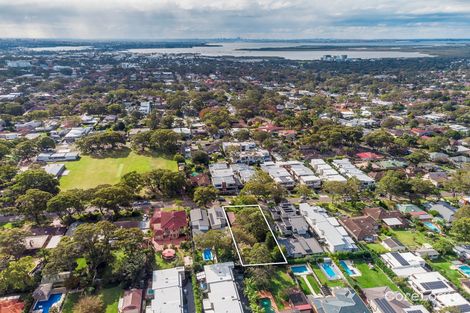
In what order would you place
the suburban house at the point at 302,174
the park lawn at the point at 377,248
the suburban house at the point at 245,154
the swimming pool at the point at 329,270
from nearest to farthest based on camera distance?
1. the swimming pool at the point at 329,270
2. the park lawn at the point at 377,248
3. the suburban house at the point at 302,174
4. the suburban house at the point at 245,154

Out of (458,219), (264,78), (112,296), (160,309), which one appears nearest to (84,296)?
(112,296)

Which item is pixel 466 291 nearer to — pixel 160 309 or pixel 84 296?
pixel 160 309

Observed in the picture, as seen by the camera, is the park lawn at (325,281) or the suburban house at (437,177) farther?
the suburban house at (437,177)

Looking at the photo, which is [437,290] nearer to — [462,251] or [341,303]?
[462,251]

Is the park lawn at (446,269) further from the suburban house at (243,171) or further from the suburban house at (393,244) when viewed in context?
the suburban house at (243,171)

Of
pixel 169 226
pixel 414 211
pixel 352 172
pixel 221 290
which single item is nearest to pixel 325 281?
pixel 221 290

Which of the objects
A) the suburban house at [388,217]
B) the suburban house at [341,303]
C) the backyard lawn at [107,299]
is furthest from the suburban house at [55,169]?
the suburban house at [388,217]

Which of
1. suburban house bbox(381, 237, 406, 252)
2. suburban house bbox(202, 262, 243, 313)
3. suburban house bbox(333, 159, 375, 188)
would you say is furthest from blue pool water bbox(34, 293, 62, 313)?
suburban house bbox(333, 159, 375, 188)
